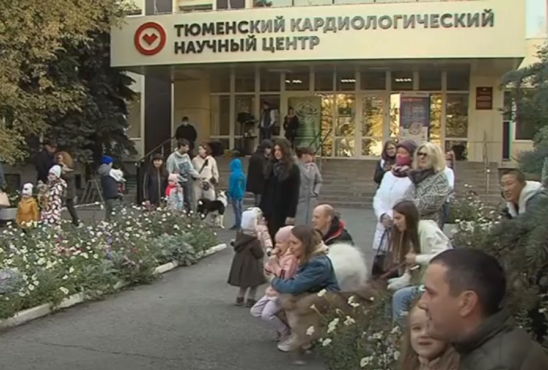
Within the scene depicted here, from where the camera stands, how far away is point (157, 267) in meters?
9.91

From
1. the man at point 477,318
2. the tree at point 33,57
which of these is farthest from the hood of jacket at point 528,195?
the tree at point 33,57

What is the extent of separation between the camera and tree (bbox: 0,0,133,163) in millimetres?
17672

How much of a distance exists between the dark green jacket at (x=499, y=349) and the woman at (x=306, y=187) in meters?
7.18

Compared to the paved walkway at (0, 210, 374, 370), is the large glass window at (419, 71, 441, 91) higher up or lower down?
higher up

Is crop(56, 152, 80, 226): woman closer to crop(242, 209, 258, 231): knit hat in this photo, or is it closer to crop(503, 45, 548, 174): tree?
crop(242, 209, 258, 231): knit hat

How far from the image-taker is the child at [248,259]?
801 centimetres

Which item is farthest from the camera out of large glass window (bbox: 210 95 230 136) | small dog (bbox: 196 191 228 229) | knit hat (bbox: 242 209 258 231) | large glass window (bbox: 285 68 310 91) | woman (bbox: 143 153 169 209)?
large glass window (bbox: 210 95 230 136)

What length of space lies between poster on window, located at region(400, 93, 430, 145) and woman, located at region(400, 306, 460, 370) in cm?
2390

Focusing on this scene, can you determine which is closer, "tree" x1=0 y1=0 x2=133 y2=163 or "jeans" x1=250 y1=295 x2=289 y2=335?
"jeans" x1=250 y1=295 x2=289 y2=335

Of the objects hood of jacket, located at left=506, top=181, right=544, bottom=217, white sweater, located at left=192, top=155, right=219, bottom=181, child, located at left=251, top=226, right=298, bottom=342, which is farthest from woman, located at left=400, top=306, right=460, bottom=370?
white sweater, located at left=192, top=155, right=219, bottom=181

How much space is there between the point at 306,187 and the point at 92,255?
2.81 metres

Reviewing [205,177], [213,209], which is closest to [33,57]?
[205,177]

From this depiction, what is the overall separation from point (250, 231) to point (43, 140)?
53.6ft

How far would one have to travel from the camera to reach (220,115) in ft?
94.2
